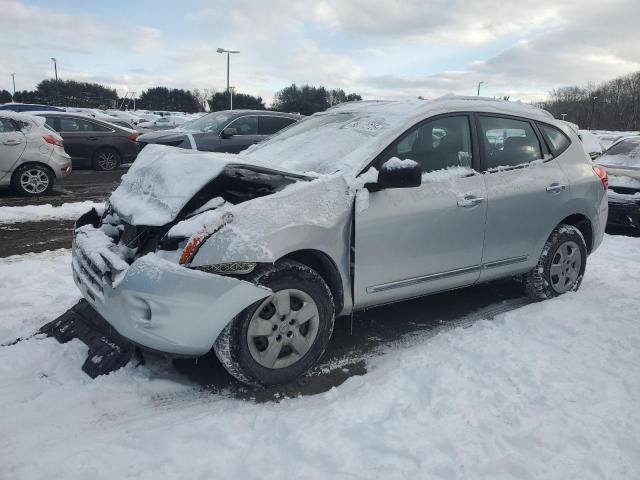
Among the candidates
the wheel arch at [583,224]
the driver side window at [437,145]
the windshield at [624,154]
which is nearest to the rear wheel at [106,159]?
the windshield at [624,154]

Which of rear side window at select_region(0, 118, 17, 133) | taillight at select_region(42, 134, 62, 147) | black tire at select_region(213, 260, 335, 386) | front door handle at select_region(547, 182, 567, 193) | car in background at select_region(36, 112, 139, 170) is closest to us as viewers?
black tire at select_region(213, 260, 335, 386)

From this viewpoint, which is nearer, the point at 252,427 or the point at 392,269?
the point at 252,427

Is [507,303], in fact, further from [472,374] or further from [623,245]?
[623,245]

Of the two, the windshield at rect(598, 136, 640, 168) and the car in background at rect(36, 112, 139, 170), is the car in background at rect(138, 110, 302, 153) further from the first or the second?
the windshield at rect(598, 136, 640, 168)

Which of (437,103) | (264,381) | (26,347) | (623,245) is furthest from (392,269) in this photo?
(623,245)

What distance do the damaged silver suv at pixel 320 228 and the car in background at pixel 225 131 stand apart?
583 centimetres

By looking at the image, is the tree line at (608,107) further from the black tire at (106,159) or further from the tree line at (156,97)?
the black tire at (106,159)

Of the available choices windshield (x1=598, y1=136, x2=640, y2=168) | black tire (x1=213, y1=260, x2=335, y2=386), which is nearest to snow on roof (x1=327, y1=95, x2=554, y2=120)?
black tire (x1=213, y1=260, x2=335, y2=386)

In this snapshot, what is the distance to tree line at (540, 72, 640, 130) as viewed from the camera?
80.2m

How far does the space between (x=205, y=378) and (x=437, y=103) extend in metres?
2.64

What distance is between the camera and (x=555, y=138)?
482 centimetres

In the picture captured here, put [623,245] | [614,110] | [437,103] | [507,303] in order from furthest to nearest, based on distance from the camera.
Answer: [614,110], [623,245], [507,303], [437,103]

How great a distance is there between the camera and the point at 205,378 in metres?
3.35

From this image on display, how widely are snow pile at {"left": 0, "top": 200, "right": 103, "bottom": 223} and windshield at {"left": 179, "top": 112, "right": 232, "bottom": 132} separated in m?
3.10
